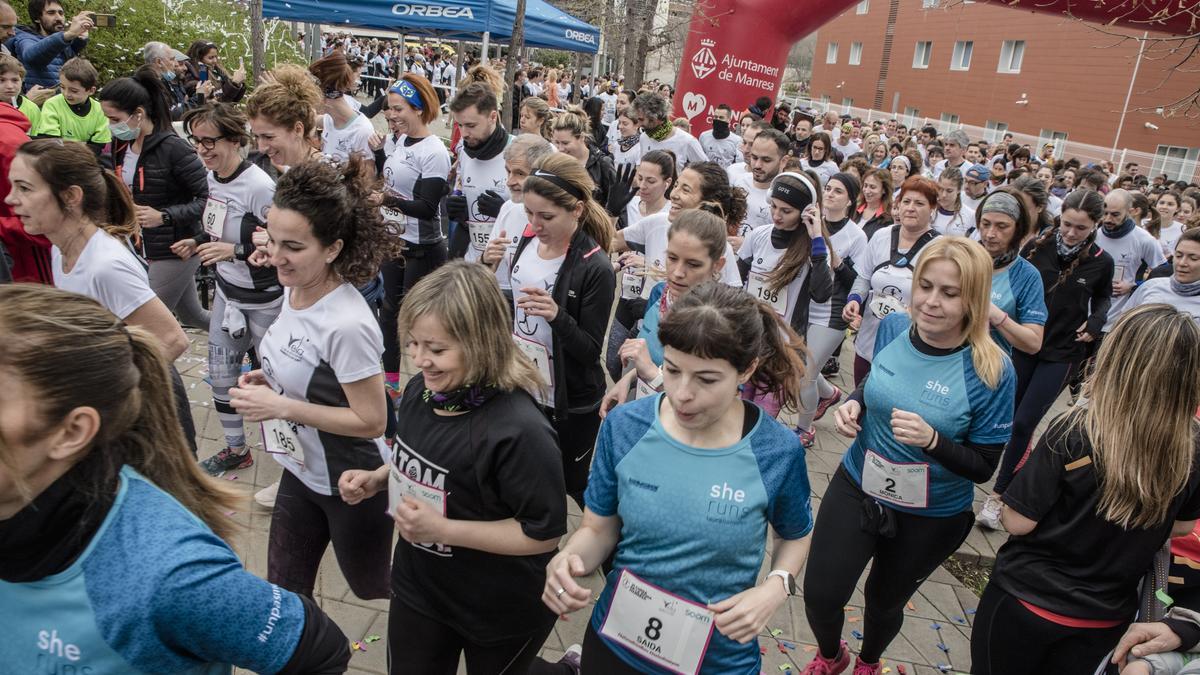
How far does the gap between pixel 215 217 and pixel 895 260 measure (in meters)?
4.12

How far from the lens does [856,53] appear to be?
43.2 m

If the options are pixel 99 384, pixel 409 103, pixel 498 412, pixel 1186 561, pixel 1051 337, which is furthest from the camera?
pixel 409 103

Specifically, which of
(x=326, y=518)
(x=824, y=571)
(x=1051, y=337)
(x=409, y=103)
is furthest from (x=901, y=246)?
(x=326, y=518)

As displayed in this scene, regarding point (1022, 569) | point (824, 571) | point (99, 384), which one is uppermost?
point (99, 384)

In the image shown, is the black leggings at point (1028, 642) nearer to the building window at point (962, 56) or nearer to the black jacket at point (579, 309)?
the black jacket at point (579, 309)

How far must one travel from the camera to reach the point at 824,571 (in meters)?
3.03

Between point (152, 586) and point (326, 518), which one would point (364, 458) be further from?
point (152, 586)

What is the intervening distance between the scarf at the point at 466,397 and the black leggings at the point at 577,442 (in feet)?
4.55

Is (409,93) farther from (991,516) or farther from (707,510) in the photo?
(991,516)

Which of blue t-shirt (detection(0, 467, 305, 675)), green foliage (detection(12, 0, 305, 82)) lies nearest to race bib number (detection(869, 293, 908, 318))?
blue t-shirt (detection(0, 467, 305, 675))

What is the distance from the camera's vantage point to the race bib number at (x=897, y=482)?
115 inches

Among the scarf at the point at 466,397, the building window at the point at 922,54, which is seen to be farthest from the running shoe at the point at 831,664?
the building window at the point at 922,54

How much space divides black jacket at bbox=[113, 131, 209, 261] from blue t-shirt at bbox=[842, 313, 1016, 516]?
4140 millimetres

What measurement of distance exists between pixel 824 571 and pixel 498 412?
157 cm
